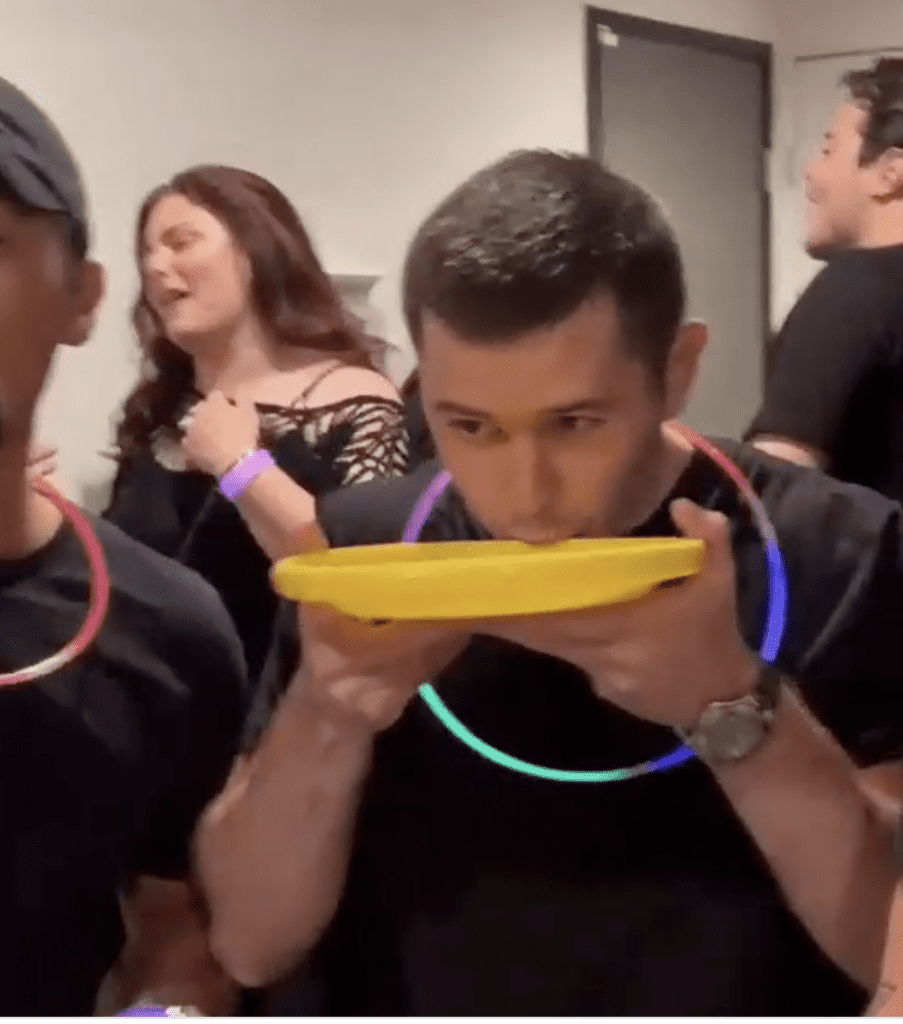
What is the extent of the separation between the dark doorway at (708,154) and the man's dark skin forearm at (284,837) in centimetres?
25

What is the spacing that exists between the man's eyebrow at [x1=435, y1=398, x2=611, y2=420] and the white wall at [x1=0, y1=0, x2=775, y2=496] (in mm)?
165

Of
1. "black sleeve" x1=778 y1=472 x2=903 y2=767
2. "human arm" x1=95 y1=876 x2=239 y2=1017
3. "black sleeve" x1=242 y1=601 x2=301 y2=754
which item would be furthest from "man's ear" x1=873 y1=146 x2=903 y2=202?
"human arm" x1=95 y1=876 x2=239 y2=1017

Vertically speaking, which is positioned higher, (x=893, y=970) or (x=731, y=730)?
(x=731, y=730)

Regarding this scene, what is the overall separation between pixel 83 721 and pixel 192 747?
6 centimetres

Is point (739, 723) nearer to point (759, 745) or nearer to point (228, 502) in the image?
point (759, 745)

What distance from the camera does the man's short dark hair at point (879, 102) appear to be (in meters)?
0.75

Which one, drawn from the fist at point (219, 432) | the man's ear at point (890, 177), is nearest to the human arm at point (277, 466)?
the fist at point (219, 432)

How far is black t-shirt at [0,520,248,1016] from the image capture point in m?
0.66

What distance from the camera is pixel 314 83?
78 cm

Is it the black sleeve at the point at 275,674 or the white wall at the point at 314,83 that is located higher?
the white wall at the point at 314,83

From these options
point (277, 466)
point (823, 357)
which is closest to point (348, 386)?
point (277, 466)

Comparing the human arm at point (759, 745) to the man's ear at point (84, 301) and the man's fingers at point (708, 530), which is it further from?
the man's ear at point (84, 301)

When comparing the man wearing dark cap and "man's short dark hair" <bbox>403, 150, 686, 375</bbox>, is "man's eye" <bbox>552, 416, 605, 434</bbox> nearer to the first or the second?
"man's short dark hair" <bbox>403, 150, 686, 375</bbox>

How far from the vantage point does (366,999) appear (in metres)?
0.68
